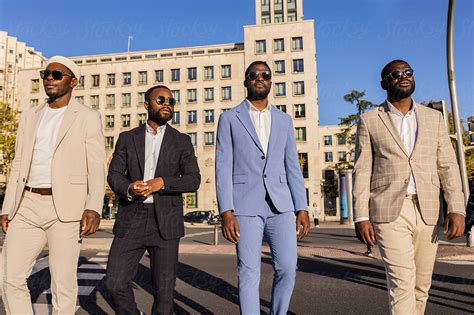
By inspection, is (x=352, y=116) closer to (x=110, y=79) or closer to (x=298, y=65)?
(x=298, y=65)

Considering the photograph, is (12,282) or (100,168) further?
(100,168)

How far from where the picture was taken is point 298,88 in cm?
5372

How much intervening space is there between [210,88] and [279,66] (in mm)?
9933

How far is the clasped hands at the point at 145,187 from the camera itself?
3.21m

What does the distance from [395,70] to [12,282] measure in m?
3.46

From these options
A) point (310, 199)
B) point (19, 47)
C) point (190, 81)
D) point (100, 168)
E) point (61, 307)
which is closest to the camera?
point (61, 307)

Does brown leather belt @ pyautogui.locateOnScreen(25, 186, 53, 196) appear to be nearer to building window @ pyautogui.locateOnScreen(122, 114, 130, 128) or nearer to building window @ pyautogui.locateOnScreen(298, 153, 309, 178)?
building window @ pyautogui.locateOnScreen(298, 153, 309, 178)

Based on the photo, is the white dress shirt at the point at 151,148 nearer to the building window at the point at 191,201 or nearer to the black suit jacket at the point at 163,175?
the black suit jacket at the point at 163,175

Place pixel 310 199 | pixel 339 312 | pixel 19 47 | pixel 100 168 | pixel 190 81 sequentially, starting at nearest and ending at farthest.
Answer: pixel 100 168, pixel 339 312, pixel 310 199, pixel 190 81, pixel 19 47

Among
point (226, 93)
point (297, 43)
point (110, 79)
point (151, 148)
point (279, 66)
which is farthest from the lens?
point (110, 79)

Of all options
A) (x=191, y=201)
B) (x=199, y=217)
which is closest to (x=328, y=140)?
(x=191, y=201)

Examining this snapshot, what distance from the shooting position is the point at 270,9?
7744 centimetres

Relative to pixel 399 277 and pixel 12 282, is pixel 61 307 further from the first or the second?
pixel 399 277

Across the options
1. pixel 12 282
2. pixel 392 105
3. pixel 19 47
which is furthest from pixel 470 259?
pixel 19 47
